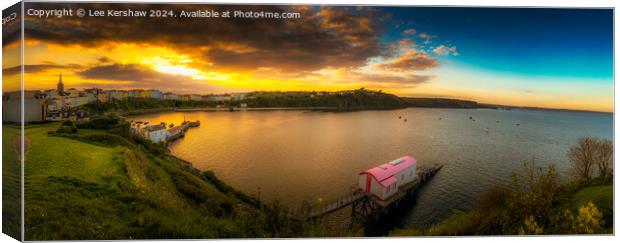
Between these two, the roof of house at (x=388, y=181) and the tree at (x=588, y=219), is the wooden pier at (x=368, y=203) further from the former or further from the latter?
the tree at (x=588, y=219)

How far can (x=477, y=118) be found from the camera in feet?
21.6

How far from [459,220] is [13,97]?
6.56 m

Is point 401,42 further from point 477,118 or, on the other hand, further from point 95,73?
point 95,73

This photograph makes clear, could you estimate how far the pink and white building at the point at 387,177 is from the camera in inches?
247

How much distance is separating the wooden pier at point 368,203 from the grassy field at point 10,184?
390 centimetres

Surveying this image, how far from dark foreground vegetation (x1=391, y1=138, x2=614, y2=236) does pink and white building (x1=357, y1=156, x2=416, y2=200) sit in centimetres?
65

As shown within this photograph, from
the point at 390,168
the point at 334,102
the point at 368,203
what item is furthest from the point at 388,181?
the point at 334,102

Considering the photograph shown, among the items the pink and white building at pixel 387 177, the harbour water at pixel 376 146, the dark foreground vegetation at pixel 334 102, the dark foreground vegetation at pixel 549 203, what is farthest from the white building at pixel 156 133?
the dark foreground vegetation at pixel 549 203

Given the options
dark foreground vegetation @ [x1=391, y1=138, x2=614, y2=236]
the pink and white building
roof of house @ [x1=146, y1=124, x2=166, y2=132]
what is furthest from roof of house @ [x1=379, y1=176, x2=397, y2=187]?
roof of house @ [x1=146, y1=124, x2=166, y2=132]

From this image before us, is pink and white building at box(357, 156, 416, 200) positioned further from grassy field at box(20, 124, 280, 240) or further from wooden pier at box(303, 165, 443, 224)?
grassy field at box(20, 124, 280, 240)

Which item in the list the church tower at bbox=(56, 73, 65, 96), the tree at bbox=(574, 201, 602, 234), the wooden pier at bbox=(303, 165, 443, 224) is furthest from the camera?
the wooden pier at bbox=(303, 165, 443, 224)

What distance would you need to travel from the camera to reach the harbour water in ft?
20.3

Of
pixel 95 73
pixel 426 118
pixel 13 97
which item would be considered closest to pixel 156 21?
pixel 95 73

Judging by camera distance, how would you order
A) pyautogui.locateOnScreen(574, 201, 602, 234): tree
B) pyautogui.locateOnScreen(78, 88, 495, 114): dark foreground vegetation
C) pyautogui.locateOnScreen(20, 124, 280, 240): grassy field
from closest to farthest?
A: pyautogui.locateOnScreen(20, 124, 280, 240): grassy field
pyautogui.locateOnScreen(574, 201, 602, 234): tree
pyautogui.locateOnScreen(78, 88, 495, 114): dark foreground vegetation
